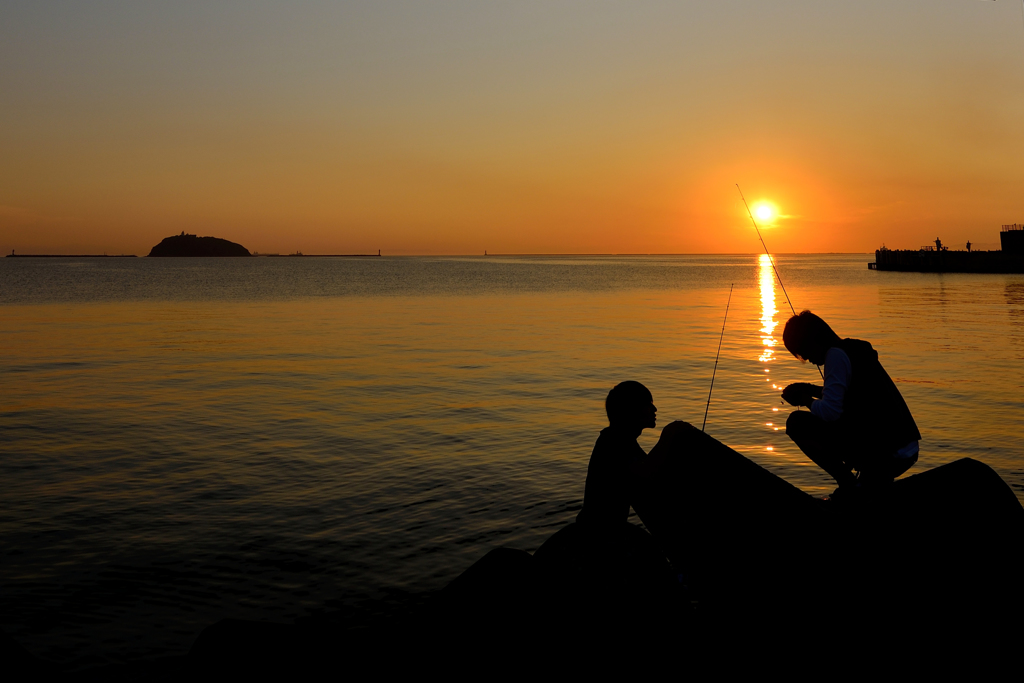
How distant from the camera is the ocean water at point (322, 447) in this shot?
6.88 meters

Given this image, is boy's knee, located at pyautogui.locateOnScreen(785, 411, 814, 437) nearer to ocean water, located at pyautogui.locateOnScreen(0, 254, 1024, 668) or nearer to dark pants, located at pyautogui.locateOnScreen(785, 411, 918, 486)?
dark pants, located at pyautogui.locateOnScreen(785, 411, 918, 486)

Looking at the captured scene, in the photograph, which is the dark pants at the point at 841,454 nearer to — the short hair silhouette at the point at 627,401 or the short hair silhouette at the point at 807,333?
the short hair silhouette at the point at 807,333

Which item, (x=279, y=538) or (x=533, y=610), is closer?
(x=533, y=610)

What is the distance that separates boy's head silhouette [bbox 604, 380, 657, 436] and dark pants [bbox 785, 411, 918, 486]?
147cm

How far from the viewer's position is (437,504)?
915cm

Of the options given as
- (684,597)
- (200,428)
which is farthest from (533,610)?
(200,428)

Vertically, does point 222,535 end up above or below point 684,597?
below

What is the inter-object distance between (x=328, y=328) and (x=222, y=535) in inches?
1045

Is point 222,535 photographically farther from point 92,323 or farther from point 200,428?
point 92,323

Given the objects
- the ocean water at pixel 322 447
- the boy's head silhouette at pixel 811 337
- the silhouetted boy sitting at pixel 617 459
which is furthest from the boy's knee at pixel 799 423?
the silhouetted boy sitting at pixel 617 459

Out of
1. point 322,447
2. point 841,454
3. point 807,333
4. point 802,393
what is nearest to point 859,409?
point 841,454

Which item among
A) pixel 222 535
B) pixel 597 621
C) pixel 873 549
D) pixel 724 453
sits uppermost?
pixel 724 453

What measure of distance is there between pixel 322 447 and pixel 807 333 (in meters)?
8.55

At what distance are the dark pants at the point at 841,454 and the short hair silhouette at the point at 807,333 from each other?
21.2 inches
